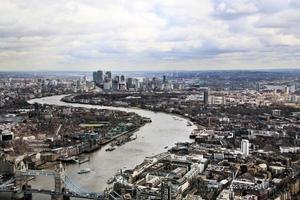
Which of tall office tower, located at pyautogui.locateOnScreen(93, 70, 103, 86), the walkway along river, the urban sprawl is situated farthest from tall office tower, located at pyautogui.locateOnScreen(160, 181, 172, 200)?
tall office tower, located at pyautogui.locateOnScreen(93, 70, 103, 86)

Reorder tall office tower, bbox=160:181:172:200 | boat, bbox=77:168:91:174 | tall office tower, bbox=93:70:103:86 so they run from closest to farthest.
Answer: tall office tower, bbox=160:181:172:200, boat, bbox=77:168:91:174, tall office tower, bbox=93:70:103:86

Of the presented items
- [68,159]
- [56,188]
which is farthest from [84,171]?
[56,188]

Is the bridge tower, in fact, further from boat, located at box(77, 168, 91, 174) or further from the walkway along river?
boat, located at box(77, 168, 91, 174)

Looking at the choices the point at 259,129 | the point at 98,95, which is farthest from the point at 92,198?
the point at 98,95

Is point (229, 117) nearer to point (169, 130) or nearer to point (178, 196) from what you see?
Answer: point (169, 130)

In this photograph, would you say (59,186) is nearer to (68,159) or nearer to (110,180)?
(110,180)

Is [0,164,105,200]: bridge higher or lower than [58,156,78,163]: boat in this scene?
higher
